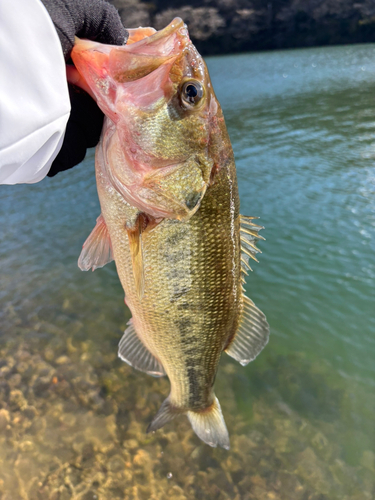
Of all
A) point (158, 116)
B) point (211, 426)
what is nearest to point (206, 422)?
point (211, 426)

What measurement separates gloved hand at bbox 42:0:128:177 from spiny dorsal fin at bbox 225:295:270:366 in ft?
4.72

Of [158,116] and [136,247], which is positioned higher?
[158,116]

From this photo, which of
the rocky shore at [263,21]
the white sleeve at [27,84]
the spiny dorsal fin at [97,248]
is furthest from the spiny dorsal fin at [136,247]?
the rocky shore at [263,21]

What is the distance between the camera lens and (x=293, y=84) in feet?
75.3

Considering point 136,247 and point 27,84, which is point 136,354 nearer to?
point 136,247

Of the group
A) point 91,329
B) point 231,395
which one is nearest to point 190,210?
point 231,395

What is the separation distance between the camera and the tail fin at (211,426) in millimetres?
2605

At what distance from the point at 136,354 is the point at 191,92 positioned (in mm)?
1784

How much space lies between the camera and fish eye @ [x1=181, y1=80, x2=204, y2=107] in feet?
4.88

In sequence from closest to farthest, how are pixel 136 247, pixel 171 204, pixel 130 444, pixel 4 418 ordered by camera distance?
pixel 171 204
pixel 136 247
pixel 130 444
pixel 4 418

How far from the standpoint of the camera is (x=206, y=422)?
104 inches

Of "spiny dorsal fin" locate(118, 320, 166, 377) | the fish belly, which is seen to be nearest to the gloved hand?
the fish belly

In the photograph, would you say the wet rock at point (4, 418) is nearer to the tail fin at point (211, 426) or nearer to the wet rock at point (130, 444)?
the wet rock at point (130, 444)

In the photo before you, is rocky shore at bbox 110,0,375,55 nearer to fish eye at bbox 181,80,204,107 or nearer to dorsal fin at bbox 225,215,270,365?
dorsal fin at bbox 225,215,270,365
